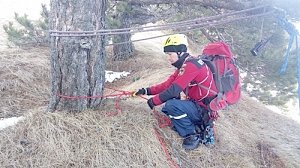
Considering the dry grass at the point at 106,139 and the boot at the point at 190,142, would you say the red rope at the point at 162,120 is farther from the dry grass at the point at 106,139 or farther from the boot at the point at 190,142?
the boot at the point at 190,142

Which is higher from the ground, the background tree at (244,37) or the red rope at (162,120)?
the background tree at (244,37)

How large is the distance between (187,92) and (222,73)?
0.45 meters

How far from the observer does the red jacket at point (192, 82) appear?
357cm

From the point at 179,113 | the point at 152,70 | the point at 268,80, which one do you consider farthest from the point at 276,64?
the point at 179,113

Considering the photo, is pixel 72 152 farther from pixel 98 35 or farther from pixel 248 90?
pixel 248 90

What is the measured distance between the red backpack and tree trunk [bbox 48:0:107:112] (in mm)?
1198

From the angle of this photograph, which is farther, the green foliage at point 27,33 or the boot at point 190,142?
the green foliage at point 27,33

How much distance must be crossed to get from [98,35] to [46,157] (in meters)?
1.28

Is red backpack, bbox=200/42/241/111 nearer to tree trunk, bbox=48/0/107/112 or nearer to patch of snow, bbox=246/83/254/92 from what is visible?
tree trunk, bbox=48/0/107/112

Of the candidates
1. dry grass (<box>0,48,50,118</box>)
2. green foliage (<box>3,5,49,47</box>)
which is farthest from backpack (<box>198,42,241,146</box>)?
green foliage (<box>3,5,49,47</box>)

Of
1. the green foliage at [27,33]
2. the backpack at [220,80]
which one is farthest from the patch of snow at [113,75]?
the backpack at [220,80]

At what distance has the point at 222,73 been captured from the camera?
12.3 feet

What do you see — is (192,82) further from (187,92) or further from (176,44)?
(176,44)

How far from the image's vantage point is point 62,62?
11.2ft
